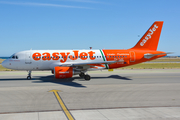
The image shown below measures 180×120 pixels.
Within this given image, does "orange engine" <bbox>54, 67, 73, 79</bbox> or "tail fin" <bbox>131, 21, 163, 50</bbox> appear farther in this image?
"tail fin" <bbox>131, 21, 163, 50</bbox>

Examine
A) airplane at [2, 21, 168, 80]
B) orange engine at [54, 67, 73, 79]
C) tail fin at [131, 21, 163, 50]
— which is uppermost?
tail fin at [131, 21, 163, 50]

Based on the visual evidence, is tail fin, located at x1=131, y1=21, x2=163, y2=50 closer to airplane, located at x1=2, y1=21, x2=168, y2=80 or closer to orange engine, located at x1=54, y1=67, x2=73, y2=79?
airplane, located at x1=2, y1=21, x2=168, y2=80

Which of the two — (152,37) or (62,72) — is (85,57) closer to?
(62,72)

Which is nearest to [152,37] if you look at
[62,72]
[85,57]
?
[85,57]

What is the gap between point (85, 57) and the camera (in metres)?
25.7

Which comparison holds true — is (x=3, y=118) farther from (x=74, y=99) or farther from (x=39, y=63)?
(x=39, y=63)

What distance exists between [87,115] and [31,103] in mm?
4448

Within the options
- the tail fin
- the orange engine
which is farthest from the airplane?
the orange engine

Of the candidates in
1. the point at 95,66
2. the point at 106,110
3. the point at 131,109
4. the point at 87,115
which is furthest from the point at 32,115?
the point at 95,66

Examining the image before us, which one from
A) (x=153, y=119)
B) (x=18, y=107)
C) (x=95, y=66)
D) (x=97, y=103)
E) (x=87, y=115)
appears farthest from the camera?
(x=95, y=66)

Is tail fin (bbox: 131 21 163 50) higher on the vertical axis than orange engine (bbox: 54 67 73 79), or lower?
higher

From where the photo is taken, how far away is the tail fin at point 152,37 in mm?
27281

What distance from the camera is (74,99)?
13203 mm

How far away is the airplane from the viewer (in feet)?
80.4
